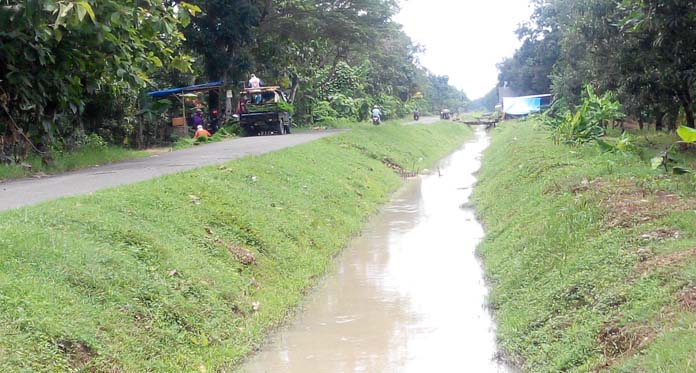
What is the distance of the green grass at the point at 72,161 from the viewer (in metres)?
14.8

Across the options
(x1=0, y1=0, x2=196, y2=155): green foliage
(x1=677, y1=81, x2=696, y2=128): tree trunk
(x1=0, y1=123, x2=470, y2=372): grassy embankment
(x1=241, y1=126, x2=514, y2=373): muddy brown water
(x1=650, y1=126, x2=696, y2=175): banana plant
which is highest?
(x1=0, y1=0, x2=196, y2=155): green foliage

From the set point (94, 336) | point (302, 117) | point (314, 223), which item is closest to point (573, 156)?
point (314, 223)

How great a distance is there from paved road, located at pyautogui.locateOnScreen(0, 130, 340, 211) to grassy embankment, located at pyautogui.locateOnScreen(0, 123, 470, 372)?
1.13 m

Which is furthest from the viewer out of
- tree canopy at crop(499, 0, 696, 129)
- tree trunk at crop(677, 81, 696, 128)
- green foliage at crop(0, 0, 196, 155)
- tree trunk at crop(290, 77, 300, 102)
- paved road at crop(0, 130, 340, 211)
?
tree trunk at crop(290, 77, 300, 102)

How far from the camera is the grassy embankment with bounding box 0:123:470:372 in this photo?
6055 millimetres

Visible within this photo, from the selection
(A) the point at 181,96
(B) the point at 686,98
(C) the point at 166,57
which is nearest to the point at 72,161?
(C) the point at 166,57

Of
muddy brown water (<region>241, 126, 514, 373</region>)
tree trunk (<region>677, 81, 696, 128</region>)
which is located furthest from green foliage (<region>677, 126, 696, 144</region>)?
tree trunk (<region>677, 81, 696, 128</region>)

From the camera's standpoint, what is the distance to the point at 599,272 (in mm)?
7793

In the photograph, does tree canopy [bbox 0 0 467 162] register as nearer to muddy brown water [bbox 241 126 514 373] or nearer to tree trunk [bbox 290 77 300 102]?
tree trunk [bbox 290 77 300 102]

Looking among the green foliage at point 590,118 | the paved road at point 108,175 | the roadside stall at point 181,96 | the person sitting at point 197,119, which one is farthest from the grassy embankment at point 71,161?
the green foliage at point 590,118

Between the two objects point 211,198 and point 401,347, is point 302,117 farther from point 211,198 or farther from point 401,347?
point 401,347

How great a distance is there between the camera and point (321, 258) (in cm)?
1210

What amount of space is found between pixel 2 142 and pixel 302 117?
2415 centimetres

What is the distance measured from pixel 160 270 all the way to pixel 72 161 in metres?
9.93
